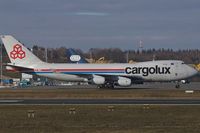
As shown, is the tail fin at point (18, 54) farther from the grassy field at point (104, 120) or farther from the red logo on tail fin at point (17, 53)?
the grassy field at point (104, 120)

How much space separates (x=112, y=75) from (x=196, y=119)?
163 ft

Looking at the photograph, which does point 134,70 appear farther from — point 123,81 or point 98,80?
point 98,80

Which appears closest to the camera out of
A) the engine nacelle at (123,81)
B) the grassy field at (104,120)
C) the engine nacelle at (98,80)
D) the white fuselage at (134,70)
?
the grassy field at (104,120)

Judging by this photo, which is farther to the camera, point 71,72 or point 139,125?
point 71,72

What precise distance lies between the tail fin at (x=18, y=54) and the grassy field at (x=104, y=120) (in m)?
44.6

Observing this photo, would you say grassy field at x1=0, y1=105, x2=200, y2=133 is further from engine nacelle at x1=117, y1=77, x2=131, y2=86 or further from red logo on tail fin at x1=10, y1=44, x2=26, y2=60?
red logo on tail fin at x1=10, y1=44, x2=26, y2=60

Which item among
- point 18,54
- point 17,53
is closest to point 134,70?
point 18,54

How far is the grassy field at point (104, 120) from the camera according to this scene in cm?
2531

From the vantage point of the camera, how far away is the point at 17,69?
8112 cm

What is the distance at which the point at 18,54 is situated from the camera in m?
83.1

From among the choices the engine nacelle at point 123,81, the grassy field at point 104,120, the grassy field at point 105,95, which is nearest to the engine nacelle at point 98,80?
the engine nacelle at point 123,81

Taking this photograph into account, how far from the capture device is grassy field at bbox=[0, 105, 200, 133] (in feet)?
83.0

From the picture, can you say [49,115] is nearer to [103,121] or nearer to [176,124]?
[103,121]

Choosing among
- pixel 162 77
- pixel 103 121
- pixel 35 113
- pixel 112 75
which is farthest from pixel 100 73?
pixel 103 121
